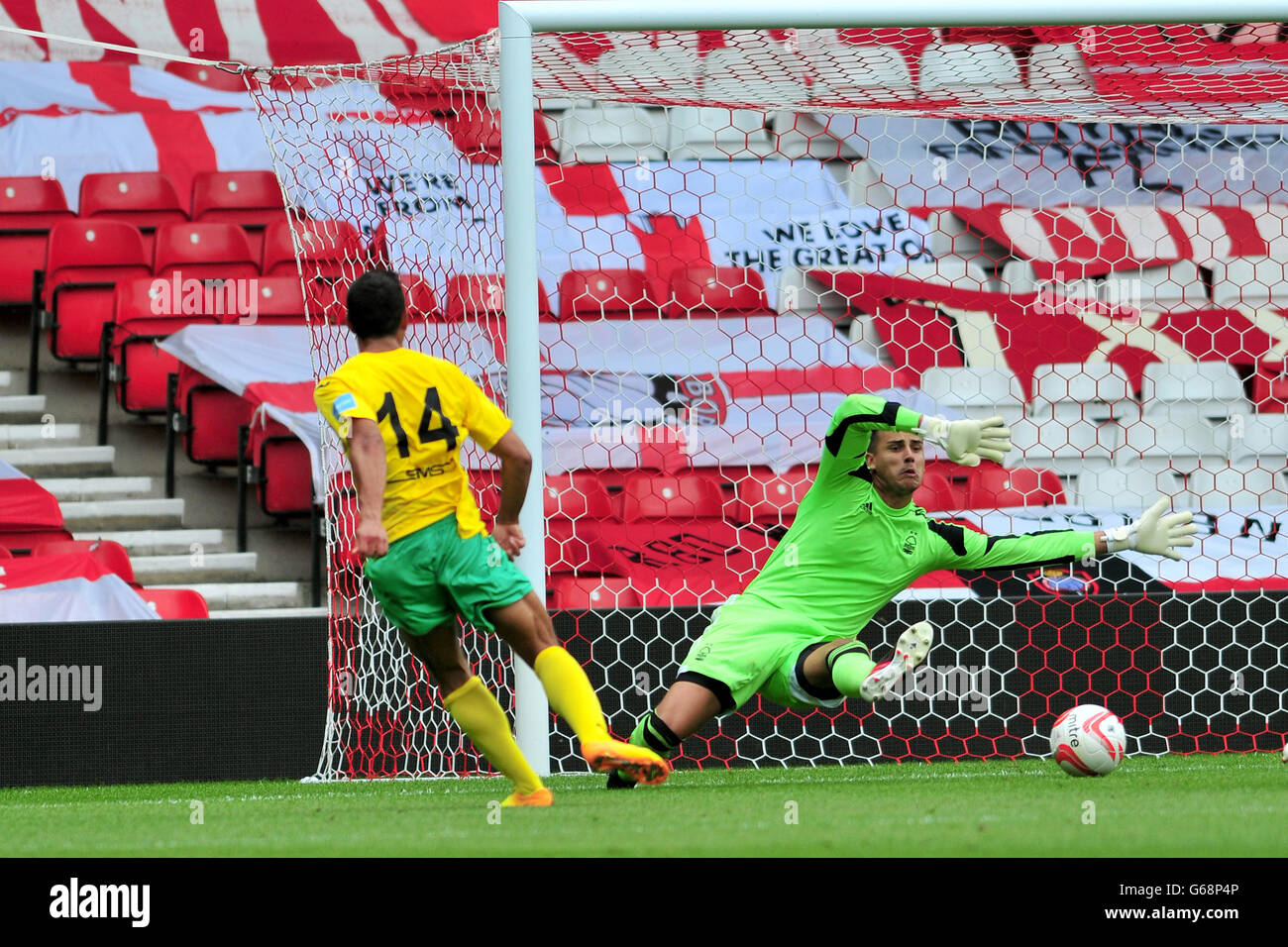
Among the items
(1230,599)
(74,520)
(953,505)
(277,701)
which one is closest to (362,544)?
(277,701)

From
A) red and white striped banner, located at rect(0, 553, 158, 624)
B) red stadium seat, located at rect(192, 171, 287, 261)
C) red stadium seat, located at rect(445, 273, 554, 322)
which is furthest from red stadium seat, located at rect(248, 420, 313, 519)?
red stadium seat, located at rect(192, 171, 287, 261)

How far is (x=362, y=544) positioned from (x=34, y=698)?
287 centimetres

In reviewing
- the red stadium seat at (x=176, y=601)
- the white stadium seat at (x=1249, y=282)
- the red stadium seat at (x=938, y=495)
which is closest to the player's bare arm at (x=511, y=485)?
the red stadium seat at (x=176, y=601)

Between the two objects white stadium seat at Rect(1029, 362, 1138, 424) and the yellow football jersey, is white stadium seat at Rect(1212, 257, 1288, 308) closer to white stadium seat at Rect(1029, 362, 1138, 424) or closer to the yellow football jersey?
white stadium seat at Rect(1029, 362, 1138, 424)

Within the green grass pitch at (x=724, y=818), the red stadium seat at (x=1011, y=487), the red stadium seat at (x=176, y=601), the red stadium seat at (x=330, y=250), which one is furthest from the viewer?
the red stadium seat at (x=1011, y=487)

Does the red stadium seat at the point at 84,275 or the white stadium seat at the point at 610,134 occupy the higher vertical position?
the white stadium seat at the point at 610,134

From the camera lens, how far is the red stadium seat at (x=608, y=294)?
8.50 metres

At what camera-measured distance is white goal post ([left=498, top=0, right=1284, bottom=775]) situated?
5.50m

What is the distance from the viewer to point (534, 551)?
5.47 metres

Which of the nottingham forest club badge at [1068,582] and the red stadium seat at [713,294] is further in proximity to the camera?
the red stadium seat at [713,294]

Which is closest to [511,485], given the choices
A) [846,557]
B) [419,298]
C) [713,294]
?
[846,557]

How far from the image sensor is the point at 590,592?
283 inches

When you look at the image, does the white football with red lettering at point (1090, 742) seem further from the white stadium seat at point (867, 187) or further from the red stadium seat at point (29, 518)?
the red stadium seat at point (29, 518)

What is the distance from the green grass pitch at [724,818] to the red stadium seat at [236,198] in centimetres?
539
